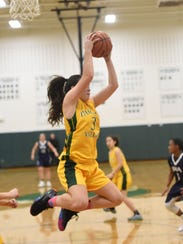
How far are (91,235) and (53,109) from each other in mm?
2355

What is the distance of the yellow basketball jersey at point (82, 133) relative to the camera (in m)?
4.11

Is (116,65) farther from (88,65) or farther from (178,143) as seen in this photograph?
(88,65)

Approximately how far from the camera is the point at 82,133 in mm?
4105

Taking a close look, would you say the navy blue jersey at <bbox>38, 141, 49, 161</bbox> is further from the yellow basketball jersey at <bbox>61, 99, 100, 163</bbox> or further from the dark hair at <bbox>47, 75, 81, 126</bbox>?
the yellow basketball jersey at <bbox>61, 99, 100, 163</bbox>

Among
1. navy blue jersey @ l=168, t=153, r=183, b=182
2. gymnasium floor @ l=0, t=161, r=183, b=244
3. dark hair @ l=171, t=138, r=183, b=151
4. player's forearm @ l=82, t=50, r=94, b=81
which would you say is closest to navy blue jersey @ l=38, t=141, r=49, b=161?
gymnasium floor @ l=0, t=161, r=183, b=244

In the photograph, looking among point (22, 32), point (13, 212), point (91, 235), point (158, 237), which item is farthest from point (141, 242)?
point (22, 32)

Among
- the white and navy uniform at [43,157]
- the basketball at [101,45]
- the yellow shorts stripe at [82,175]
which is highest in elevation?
the basketball at [101,45]

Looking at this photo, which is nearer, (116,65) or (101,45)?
(101,45)

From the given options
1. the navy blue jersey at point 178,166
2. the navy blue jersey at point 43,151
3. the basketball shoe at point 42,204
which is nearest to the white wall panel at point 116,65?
the navy blue jersey at point 43,151

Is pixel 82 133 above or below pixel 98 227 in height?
above

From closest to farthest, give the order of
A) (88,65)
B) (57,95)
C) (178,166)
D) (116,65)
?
(88,65)
(57,95)
(178,166)
(116,65)

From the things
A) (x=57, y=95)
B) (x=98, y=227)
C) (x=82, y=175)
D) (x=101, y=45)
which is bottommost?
(x=98, y=227)

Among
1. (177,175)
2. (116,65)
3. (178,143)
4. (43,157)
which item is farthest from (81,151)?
(116,65)

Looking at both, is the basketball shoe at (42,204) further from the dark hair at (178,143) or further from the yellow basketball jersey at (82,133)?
the dark hair at (178,143)
